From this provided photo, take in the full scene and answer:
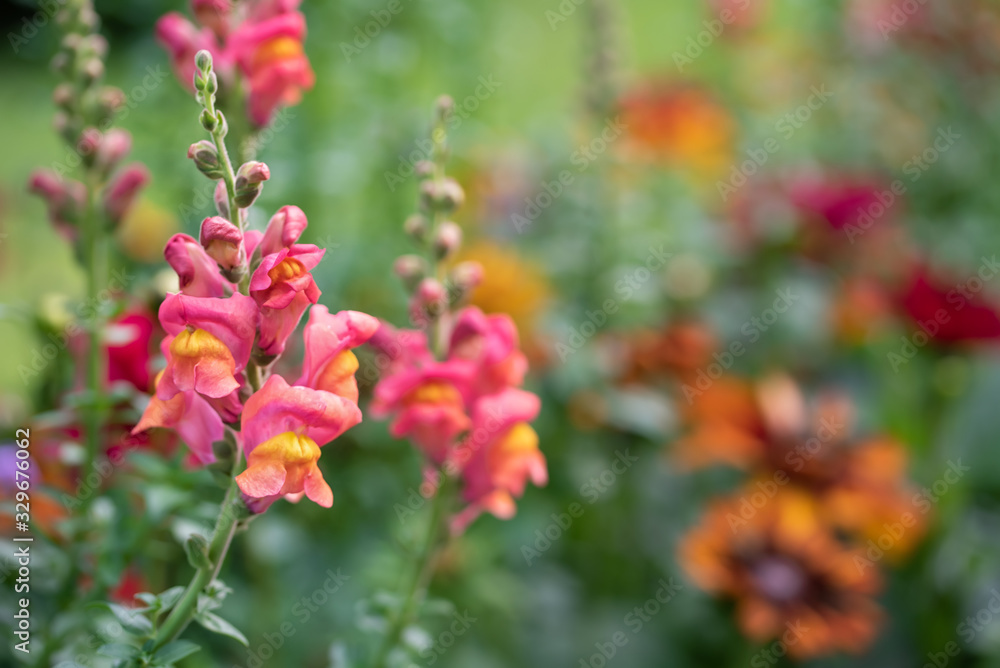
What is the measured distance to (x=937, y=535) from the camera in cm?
152

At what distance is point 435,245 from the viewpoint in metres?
0.87

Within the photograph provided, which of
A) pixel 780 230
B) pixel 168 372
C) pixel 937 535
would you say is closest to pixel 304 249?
pixel 168 372

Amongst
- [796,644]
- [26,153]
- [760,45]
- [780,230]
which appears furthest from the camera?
[26,153]

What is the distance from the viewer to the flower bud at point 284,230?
0.63 meters

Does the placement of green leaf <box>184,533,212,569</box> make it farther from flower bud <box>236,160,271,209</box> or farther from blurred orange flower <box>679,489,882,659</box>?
blurred orange flower <box>679,489,882,659</box>

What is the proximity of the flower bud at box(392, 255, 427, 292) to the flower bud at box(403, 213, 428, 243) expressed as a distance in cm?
2

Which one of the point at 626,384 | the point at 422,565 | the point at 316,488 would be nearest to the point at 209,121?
the point at 316,488

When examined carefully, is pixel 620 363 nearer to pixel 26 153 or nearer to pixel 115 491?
pixel 115 491

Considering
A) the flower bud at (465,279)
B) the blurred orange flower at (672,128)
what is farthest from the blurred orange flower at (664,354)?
the flower bud at (465,279)

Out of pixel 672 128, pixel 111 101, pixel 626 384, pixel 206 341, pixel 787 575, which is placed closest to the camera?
pixel 206 341

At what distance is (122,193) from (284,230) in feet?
1.22

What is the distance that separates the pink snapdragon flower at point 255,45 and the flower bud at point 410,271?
218mm

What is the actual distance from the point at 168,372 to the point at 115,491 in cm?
45

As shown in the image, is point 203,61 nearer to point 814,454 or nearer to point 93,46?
point 93,46
